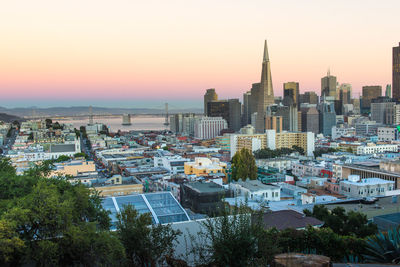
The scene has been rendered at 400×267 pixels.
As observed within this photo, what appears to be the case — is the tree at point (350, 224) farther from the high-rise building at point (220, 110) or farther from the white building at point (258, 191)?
the high-rise building at point (220, 110)

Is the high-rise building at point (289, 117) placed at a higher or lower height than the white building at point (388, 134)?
higher

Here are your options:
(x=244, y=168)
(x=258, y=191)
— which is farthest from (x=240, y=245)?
(x=244, y=168)

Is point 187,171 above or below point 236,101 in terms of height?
below

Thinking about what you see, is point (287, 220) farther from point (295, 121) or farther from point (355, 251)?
point (295, 121)

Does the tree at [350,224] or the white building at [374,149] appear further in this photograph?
the white building at [374,149]

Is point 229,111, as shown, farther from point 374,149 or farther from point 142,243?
point 142,243

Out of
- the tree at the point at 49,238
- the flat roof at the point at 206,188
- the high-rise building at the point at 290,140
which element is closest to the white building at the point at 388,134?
the high-rise building at the point at 290,140

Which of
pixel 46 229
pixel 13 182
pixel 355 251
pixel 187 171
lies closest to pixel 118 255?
pixel 46 229
